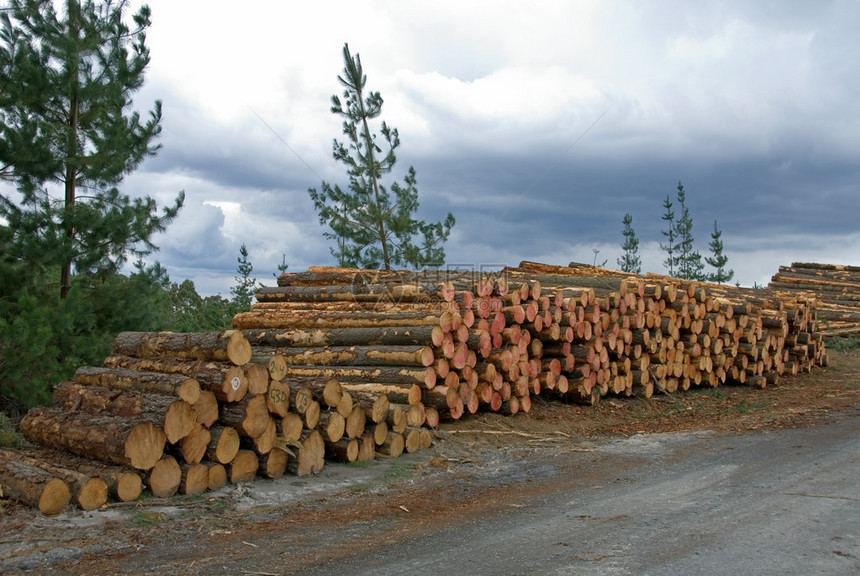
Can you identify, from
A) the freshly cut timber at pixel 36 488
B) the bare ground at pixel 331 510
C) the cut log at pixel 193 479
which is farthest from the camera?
the cut log at pixel 193 479

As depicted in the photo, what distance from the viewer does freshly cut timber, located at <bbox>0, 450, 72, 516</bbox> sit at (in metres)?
5.53

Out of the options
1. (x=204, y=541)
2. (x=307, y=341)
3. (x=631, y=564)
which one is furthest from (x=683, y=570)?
(x=307, y=341)

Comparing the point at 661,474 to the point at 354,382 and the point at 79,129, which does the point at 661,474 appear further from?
the point at 79,129

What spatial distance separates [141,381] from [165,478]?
4.75 ft

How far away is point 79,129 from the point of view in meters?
11.9

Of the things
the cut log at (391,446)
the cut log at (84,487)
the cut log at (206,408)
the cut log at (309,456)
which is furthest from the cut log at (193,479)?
the cut log at (391,446)

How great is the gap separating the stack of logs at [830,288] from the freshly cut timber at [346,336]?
1769 cm

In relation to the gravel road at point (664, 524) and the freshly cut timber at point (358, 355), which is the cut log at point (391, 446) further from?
the gravel road at point (664, 524)

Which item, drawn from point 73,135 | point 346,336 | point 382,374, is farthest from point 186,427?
point 73,135

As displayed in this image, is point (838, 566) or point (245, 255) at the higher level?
point (245, 255)

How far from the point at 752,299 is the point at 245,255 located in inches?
656

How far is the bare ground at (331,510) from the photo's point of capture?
15.5 feet

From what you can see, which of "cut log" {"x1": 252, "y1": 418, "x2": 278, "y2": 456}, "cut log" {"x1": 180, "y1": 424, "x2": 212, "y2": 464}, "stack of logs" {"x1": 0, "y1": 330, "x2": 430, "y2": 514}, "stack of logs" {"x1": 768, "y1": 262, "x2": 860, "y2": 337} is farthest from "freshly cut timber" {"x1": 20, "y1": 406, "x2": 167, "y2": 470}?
"stack of logs" {"x1": 768, "y1": 262, "x2": 860, "y2": 337}

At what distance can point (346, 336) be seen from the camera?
9.98 metres
